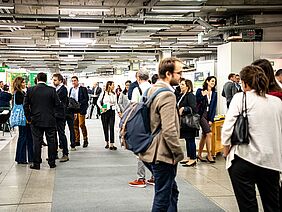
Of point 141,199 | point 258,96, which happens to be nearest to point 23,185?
point 141,199

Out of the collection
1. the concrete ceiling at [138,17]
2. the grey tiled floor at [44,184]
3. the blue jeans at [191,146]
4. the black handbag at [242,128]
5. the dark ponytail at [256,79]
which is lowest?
the grey tiled floor at [44,184]

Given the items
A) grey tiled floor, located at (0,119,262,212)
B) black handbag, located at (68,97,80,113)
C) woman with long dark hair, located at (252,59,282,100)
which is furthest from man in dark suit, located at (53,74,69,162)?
woman with long dark hair, located at (252,59,282,100)

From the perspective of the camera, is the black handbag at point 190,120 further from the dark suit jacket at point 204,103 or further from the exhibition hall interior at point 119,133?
the dark suit jacket at point 204,103

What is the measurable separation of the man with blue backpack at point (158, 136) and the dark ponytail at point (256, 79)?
57 centimetres

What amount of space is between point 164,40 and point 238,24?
592 centimetres

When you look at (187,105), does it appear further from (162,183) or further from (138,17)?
(138,17)

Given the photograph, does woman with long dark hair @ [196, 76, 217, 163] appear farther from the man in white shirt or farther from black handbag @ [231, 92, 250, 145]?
black handbag @ [231, 92, 250, 145]

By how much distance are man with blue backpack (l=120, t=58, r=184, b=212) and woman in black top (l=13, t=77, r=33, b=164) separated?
4.49 m

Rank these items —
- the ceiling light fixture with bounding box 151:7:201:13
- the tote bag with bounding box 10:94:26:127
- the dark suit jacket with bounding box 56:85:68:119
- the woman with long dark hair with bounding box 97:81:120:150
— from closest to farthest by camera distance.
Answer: the tote bag with bounding box 10:94:26:127
the dark suit jacket with bounding box 56:85:68:119
the ceiling light fixture with bounding box 151:7:201:13
the woman with long dark hair with bounding box 97:81:120:150

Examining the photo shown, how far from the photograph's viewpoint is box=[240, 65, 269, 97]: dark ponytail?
291cm

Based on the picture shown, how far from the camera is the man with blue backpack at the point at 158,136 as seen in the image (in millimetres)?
2945

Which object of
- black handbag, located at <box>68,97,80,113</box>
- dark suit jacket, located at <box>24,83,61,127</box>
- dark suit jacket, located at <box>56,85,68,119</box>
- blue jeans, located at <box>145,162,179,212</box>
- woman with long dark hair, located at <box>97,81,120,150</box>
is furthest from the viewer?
woman with long dark hair, located at <box>97,81,120,150</box>

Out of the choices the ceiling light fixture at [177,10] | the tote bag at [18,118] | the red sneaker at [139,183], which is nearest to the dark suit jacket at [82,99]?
the tote bag at [18,118]

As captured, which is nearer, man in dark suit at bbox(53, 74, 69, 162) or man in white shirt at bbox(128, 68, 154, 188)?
man in white shirt at bbox(128, 68, 154, 188)
